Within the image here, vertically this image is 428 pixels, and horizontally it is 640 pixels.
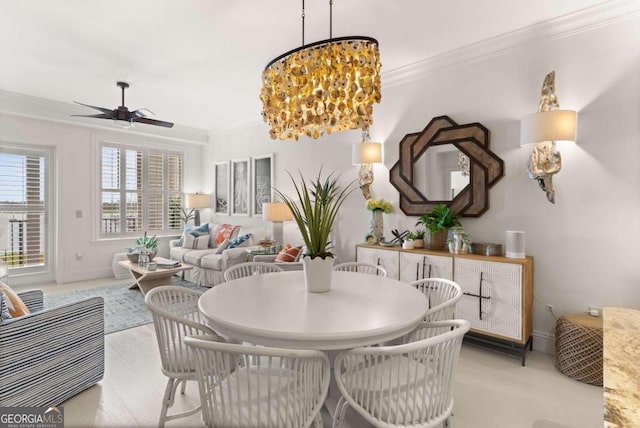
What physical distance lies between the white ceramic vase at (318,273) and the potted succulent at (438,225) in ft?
5.38

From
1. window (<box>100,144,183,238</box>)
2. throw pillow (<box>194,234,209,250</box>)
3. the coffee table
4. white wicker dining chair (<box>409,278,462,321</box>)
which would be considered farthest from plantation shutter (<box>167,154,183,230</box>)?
white wicker dining chair (<box>409,278,462,321</box>)

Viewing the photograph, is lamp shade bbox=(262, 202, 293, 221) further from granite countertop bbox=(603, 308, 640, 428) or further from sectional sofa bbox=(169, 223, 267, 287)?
granite countertop bbox=(603, 308, 640, 428)

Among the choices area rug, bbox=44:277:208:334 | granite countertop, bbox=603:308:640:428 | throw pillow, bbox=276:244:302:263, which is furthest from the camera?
throw pillow, bbox=276:244:302:263

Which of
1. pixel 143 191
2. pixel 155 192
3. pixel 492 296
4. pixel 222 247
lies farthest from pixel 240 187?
pixel 492 296

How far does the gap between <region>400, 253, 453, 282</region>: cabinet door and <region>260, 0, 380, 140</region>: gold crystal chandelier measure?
175 centimetres

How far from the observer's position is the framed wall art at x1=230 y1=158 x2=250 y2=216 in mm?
5949

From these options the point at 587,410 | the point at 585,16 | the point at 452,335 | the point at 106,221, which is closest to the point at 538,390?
the point at 587,410

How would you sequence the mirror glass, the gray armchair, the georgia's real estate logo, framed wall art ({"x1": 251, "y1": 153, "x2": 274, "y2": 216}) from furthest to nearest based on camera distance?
framed wall art ({"x1": 251, "y1": 153, "x2": 274, "y2": 216}), the mirror glass, the gray armchair, the georgia's real estate logo

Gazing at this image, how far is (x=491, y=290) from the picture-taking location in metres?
2.78

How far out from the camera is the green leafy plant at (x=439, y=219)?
3236 millimetres

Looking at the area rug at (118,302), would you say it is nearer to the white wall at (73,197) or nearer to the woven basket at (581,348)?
the white wall at (73,197)

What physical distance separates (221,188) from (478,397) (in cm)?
548

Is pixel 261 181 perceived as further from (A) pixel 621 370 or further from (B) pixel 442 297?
(A) pixel 621 370

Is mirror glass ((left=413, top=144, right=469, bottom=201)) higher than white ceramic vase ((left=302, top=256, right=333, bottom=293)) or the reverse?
higher
